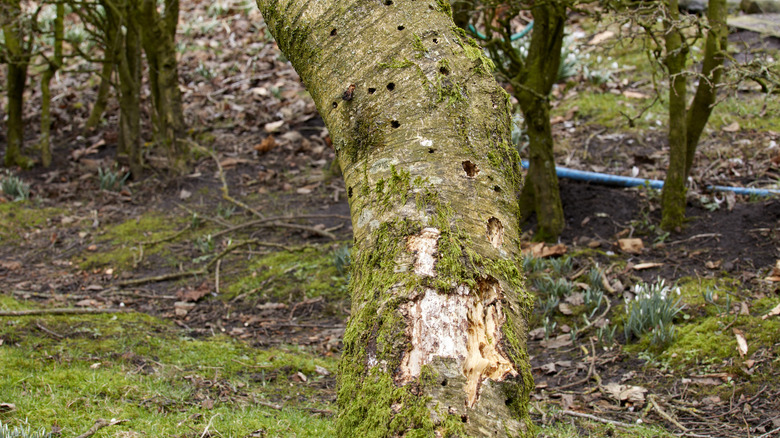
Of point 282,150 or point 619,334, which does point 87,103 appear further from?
point 619,334

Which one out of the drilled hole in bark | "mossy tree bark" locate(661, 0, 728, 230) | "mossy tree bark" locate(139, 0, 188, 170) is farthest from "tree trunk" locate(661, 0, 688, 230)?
"mossy tree bark" locate(139, 0, 188, 170)

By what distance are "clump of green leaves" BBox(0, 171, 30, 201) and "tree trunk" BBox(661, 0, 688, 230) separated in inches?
262

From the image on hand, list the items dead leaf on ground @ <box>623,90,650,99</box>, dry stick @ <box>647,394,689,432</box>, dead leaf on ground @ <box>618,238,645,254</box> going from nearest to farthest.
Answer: dry stick @ <box>647,394,689,432</box> < dead leaf on ground @ <box>618,238,645,254</box> < dead leaf on ground @ <box>623,90,650,99</box>

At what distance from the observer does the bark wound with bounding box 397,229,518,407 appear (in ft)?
4.87

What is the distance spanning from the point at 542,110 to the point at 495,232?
3.52 metres

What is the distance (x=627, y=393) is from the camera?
11.3 feet

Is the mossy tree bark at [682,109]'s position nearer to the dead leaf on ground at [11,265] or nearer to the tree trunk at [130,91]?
the tree trunk at [130,91]

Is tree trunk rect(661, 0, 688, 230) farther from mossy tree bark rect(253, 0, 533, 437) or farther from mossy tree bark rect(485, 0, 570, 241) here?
mossy tree bark rect(253, 0, 533, 437)

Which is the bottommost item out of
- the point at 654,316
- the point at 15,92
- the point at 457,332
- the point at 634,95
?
the point at 654,316

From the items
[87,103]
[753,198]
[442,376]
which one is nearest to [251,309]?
[442,376]

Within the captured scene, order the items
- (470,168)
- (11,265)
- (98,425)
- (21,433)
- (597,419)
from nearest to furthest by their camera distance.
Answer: (470,168)
(21,433)
(98,425)
(597,419)
(11,265)

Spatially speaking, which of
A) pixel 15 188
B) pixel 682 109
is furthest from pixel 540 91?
pixel 15 188

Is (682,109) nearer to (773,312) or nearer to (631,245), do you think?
(631,245)

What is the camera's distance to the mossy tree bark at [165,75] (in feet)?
22.2
